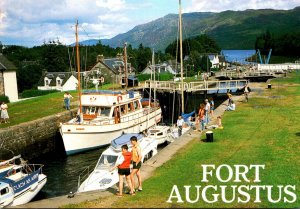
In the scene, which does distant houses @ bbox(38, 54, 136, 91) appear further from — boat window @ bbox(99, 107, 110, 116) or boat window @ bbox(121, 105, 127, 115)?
boat window @ bbox(99, 107, 110, 116)

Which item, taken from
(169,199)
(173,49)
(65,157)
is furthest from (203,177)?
(173,49)

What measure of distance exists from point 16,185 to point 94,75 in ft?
184

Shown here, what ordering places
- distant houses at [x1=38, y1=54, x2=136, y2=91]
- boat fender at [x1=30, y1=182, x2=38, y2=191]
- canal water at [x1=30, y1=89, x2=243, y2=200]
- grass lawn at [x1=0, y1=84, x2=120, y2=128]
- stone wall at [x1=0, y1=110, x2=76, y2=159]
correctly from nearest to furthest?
1. boat fender at [x1=30, y1=182, x2=38, y2=191]
2. canal water at [x1=30, y1=89, x2=243, y2=200]
3. stone wall at [x1=0, y1=110, x2=76, y2=159]
4. grass lawn at [x1=0, y1=84, x2=120, y2=128]
5. distant houses at [x1=38, y1=54, x2=136, y2=91]

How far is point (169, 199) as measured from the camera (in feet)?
40.4

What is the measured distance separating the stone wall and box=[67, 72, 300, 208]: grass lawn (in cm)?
1401

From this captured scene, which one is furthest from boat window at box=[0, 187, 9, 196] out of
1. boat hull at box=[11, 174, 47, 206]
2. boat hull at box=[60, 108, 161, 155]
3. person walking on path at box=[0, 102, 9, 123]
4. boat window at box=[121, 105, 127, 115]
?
boat window at box=[121, 105, 127, 115]

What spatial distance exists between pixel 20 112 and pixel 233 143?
74.7 ft

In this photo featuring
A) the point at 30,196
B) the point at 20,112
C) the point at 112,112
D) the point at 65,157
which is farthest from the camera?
the point at 20,112

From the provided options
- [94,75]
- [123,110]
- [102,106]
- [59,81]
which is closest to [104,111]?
[102,106]

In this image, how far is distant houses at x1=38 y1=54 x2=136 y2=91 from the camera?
72.9 metres

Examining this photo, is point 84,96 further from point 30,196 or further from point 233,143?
point 233,143

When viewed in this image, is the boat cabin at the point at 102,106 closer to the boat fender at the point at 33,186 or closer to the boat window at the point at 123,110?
the boat window at the point at 123,110

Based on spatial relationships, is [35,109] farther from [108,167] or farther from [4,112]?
[108,167]

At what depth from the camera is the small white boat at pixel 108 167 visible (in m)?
18.2
